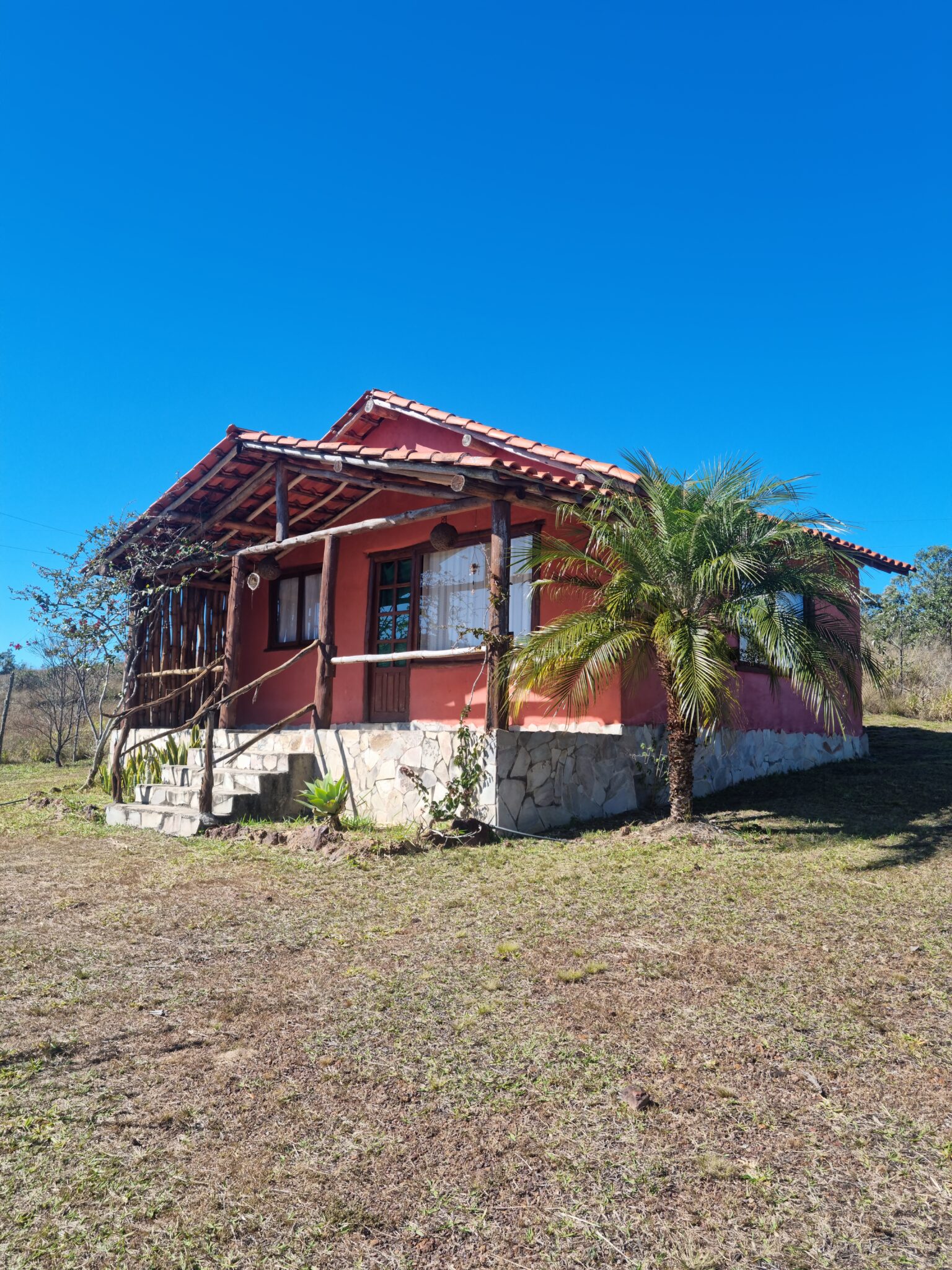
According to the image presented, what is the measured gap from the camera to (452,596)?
35.6 feet

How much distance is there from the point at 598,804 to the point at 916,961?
13.4 feet

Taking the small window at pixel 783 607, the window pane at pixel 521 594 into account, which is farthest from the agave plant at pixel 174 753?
the small window at pixel 783 607

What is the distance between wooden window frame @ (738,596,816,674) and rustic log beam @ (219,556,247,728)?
5.96 metres

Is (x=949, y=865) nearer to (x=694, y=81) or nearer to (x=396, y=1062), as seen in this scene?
(x=396, y=1062)

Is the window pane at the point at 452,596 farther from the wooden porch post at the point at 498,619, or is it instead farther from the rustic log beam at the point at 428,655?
the wooden porch post at the point at 498,619

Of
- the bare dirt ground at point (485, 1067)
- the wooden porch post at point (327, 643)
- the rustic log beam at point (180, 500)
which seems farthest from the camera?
the rustic log beam at point (180, 500)

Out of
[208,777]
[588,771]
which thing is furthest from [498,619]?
[208,777]

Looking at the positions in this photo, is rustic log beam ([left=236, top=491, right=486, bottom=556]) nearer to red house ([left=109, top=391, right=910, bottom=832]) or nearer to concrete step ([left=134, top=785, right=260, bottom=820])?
red house ([left=109, top=391, right=910, bottom=832])

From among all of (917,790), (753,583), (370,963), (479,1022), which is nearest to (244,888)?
(370,963)

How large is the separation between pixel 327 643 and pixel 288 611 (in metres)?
3.89

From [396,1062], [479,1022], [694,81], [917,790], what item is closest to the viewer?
[396,1062]

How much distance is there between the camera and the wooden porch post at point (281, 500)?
10.2m

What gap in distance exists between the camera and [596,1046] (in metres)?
3.49

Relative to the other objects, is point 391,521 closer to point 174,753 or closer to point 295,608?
point 174,753
